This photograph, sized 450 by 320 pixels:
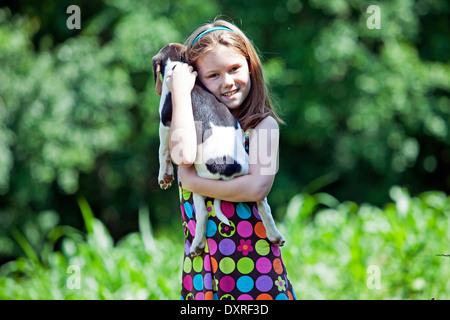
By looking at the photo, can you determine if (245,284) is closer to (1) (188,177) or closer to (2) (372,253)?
(1) (188,177)

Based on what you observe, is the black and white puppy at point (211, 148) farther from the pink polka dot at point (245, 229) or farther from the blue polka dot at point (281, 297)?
the blue polka dot at point (281, 297)

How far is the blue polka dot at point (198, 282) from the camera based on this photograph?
7.55ft

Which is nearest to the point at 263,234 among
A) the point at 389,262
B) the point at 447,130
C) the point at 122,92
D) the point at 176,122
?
the point at 176,122

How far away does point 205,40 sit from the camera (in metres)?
2.27

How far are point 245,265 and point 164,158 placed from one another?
1.90 ft

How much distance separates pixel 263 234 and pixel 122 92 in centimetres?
608

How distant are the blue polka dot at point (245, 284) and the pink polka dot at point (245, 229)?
18cm

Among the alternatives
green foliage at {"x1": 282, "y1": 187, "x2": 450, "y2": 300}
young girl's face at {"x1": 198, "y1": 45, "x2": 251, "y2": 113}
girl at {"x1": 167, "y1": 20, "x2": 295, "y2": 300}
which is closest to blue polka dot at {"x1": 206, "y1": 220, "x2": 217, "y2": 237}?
girl at {"x1": 167, "y1": 20, "x2": 295, "y2": 300}

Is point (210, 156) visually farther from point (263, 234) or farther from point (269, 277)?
point (269, 277)

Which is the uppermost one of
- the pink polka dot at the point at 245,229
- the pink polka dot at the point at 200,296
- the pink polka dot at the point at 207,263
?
the pink polka dot at the point at 245,229

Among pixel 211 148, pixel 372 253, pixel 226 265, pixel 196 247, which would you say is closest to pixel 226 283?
pixel 226 265

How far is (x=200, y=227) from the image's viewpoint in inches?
88.1

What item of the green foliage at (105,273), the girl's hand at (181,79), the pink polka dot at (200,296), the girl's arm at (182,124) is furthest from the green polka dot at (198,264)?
the green foliage at (105,273)

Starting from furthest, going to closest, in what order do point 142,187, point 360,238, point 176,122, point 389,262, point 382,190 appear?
point 142,187, point 382,190, point 360,238, point 389,262, point 176,122
